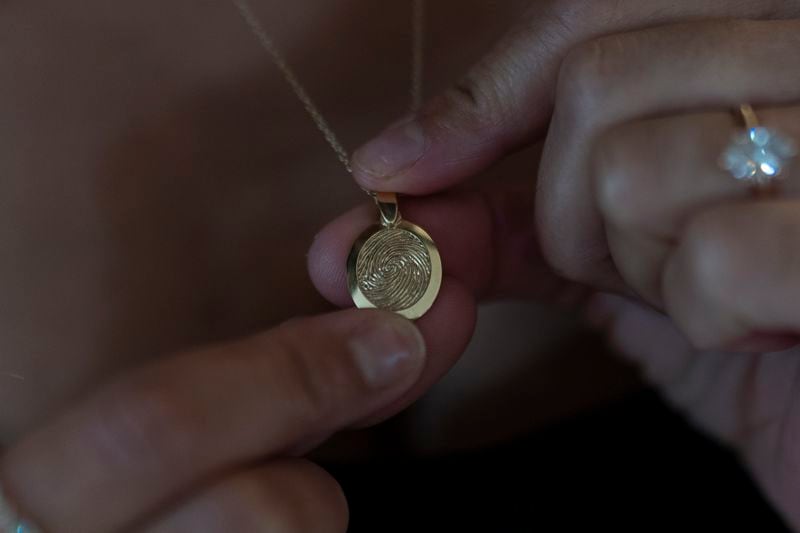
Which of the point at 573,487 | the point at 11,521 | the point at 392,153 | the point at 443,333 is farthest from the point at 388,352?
the point at 573,487

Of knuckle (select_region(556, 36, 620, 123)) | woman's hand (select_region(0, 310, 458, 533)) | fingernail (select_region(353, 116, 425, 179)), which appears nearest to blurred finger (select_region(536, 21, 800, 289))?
knuckle (select_region(556, 36, 620, 123))

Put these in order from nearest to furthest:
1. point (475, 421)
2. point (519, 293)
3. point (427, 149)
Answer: point (427, 149) < point (519, 293) < point (475, 421)

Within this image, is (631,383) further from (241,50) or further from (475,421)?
(241,50)

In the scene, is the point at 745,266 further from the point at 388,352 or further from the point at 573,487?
the point at 573,487

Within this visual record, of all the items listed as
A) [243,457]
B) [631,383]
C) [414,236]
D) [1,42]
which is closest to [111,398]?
[243,457]

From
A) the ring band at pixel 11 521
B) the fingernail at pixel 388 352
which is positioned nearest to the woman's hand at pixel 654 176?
the fingernail at pixel 388 352

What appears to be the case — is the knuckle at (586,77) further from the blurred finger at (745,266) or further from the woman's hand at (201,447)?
the woman's hand at (201,447)
